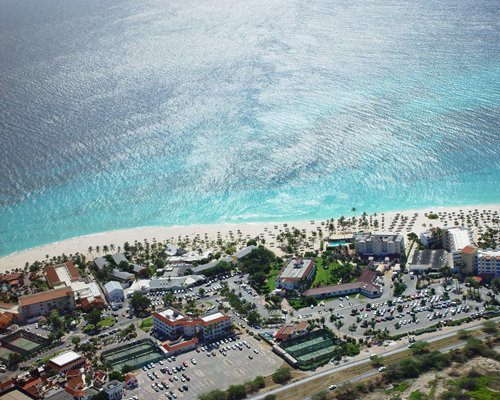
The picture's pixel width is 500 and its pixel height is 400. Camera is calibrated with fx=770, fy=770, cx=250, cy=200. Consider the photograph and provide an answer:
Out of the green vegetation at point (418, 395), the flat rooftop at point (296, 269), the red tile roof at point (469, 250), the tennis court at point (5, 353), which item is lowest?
the tennis court at point (5, 353)

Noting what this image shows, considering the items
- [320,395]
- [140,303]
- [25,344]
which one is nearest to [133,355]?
[140,303]

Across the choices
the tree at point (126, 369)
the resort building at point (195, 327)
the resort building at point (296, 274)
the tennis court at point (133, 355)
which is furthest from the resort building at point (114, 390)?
the resort building at point (296, 274)

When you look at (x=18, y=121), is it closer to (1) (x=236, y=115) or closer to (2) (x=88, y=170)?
(2) (x=88, y=170)

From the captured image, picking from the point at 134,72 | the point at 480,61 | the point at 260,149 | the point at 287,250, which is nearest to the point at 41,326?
the point at 287,250

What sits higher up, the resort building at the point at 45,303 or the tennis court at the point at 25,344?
the resort building at the point at 45,303

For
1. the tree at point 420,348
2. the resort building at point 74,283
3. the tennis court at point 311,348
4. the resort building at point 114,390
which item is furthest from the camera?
the resort building at point 74,283

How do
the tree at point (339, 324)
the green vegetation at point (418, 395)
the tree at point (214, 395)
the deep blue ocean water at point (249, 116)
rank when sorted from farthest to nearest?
the deep blue ocean water at point (249, 116), the tree at point (339, 324), the tree at point (214, 395), the green vegetation at point (418, 395)

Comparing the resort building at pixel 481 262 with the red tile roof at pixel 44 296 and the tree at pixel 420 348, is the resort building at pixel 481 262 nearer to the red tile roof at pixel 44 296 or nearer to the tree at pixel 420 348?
the tree at pixel 420 348

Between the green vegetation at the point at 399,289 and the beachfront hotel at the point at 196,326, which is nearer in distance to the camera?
the beachfront hotel at the point at 196,326
